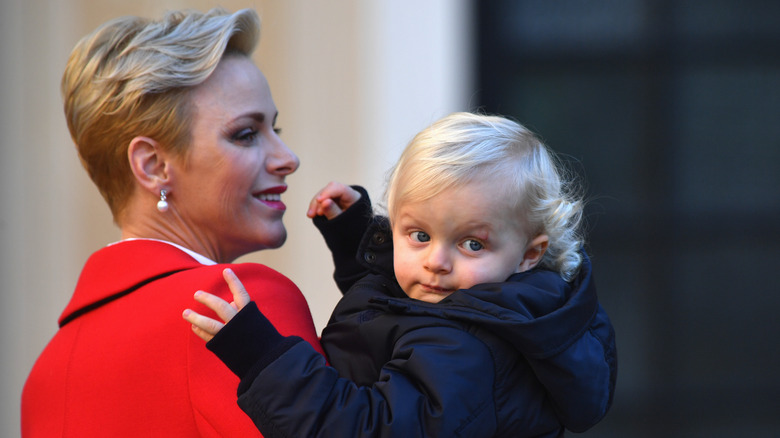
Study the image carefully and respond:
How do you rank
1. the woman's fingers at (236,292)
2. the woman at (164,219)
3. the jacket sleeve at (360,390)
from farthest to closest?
the woman at (164,219) → the woman's fingers at (236,292) → the jacket sleeve at (360,390)

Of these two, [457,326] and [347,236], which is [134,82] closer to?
[347,236]

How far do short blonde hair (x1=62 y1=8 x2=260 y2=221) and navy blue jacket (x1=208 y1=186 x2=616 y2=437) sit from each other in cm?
62

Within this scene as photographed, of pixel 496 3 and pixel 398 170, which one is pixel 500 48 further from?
pixel 398 170

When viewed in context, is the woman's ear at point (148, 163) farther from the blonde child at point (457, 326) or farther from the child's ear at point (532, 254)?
the child's ear at point (532, 254)

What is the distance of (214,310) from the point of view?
4.73 feet

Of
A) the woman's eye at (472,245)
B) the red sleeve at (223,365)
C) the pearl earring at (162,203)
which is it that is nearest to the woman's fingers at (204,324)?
the red sleeve at (223,365)

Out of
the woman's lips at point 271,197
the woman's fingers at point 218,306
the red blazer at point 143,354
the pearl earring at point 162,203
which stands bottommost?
the red blazer at point 143,354

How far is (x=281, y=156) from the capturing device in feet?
6.68

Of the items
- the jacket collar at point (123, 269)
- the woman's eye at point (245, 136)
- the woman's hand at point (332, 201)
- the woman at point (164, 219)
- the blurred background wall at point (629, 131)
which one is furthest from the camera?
the blurred background wall at point (629, 131)

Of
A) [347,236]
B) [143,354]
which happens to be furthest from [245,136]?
[143,354]

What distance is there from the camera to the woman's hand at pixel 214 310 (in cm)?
142

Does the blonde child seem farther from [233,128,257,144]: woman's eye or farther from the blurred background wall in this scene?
the blurred background wall

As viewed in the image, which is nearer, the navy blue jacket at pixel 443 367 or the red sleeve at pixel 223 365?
the navy blue jacket at pixel 443 367

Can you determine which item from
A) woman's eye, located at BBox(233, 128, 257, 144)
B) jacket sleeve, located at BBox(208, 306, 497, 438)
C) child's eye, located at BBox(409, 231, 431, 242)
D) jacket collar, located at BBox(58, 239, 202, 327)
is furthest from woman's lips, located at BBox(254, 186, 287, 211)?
jacket sleeve, located at BBox(208, 306, 497, 438)
